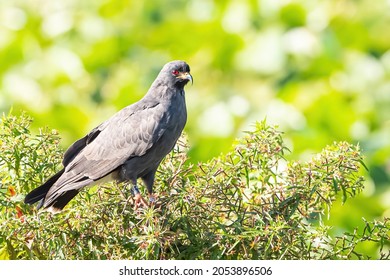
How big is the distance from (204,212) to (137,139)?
2.86ft

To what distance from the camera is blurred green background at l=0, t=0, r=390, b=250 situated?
184 inches

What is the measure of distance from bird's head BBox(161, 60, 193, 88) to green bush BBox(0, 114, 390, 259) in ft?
2.56

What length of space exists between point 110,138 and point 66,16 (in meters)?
2.65

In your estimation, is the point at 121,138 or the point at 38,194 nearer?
the point at 38,194

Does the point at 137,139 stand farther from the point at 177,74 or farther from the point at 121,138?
the point at 177,74

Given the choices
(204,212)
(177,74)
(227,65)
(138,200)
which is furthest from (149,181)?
(227,65)

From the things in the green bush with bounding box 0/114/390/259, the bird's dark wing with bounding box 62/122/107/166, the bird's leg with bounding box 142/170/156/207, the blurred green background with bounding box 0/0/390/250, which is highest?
the blurred green background with bounding box 0/0/390/250

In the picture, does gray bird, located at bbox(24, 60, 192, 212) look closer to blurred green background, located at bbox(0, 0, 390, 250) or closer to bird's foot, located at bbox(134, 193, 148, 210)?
bird's foot, located at bbox(134, 193, 148, 210)

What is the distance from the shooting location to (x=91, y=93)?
16.9 ft

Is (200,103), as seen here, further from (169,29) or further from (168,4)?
(168,4)

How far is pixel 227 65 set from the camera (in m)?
4.92

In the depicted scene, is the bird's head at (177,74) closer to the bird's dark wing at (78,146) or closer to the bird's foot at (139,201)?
the bird's dark wing at (78,146)

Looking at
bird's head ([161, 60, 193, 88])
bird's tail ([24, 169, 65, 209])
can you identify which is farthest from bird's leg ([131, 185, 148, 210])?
bird's head ([161, 60, 193, 88])

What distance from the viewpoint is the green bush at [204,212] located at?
2.15 m
